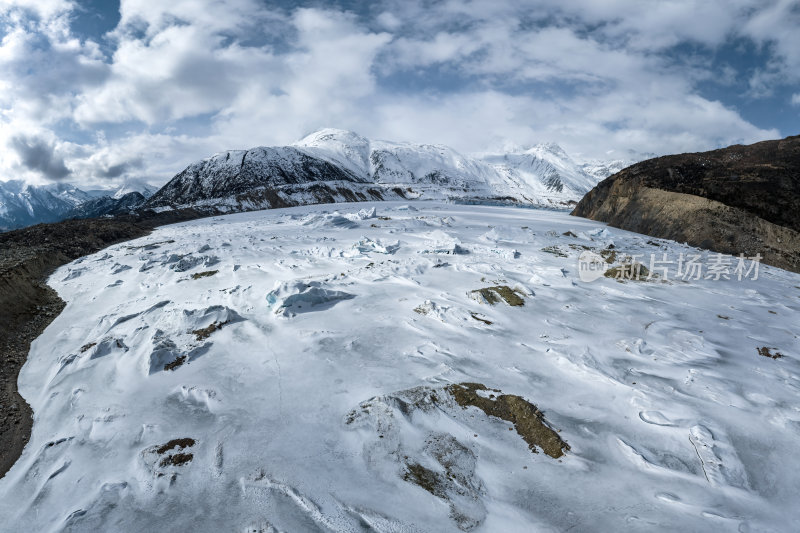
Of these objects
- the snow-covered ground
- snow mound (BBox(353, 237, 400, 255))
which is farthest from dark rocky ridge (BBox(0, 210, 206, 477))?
snow mound (BBox(353, 237, 400, 255))

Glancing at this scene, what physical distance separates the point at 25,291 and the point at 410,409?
19766 mm

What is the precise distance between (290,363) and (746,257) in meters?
25.6

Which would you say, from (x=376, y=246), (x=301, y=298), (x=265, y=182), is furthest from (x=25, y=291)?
(x=265, y=182)

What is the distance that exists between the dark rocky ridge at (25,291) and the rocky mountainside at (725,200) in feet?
104

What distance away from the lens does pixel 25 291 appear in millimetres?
16031

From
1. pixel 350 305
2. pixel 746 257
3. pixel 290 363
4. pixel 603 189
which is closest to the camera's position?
pixel 290 363

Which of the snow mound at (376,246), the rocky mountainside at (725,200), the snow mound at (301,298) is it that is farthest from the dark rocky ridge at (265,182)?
the rocky mountainside at (725,200)

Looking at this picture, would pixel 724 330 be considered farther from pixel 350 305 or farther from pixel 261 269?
pixel 261 269

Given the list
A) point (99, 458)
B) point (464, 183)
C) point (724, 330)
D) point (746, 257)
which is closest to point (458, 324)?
point (724, 330)

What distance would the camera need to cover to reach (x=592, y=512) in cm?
478

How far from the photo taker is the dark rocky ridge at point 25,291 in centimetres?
814

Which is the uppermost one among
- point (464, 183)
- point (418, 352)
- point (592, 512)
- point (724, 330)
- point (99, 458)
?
point (464, 183)

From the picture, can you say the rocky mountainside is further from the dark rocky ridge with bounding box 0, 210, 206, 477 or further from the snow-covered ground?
the dark rocky ridge with bounding box 0, 210, 206, 477

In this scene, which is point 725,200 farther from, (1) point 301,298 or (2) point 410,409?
(2) point 410,409
